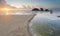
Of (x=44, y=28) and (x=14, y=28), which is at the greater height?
(x=14, y=28)

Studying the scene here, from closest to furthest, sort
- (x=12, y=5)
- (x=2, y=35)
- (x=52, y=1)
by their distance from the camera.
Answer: (x=2, y=35) < (x=12, y=5) < (x=52, y=1)

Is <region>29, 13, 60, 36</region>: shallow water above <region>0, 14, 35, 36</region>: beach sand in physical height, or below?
below

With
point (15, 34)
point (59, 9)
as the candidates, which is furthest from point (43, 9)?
point (15, 34)

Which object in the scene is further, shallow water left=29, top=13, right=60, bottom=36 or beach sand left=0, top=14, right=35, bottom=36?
shallow water left=29, top=13, right=60, bottom=36

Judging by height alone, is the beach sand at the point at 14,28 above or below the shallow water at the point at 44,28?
above

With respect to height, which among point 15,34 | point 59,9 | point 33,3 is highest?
point 15,34

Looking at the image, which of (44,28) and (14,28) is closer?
(14,28)

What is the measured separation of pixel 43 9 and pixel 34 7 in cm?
234

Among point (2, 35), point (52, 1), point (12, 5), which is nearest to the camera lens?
point (2, 35)

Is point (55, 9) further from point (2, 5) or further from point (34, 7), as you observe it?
point (2, 5)

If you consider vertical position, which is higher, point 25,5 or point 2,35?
point 2,35

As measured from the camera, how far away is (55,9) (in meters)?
40.7

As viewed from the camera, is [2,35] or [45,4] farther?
[45,4]

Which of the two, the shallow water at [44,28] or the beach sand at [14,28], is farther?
the shallow water at [44,28]
